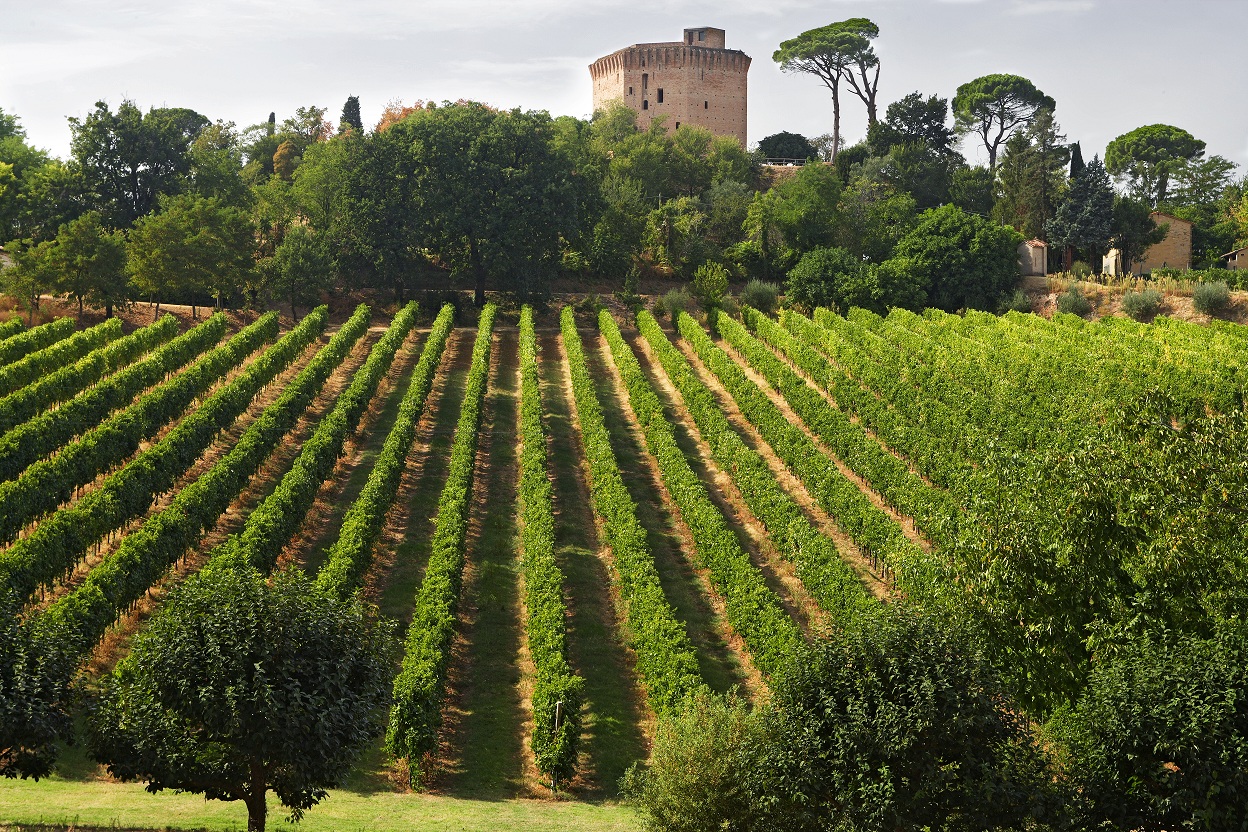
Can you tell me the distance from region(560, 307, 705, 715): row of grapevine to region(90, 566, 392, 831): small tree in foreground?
7.62 meters

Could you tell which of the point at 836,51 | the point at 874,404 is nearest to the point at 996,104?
the point at 836,51

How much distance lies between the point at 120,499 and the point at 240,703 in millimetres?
15935

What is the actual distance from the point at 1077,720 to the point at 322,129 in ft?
272

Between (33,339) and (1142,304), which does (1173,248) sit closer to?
(1142,304)

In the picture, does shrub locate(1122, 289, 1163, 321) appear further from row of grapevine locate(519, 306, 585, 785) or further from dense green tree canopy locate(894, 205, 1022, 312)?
row of grapevine locate(519, 306, 585, 785)

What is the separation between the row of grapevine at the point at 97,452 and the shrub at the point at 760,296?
96.1ft

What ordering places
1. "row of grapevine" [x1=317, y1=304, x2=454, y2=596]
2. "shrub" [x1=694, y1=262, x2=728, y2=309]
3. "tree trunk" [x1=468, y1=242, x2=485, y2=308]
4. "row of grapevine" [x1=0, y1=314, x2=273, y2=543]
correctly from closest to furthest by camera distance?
"row of grapevine" [x1=317, y1=304, x2=454, y2=596] → "row of grapevine" [x1=0, y1=314, x2=273, y2=543] → "tree trunk" [x1=468, y1=242, x2=485, y2=308] → "shrub" [x1=694, y1=262, x2=728, y2=309]

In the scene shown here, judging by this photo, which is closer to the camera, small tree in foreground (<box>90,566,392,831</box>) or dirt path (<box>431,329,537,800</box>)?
small tree in foreground (<box>90,566,392,831</box>)

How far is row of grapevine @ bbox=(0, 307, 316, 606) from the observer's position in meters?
25.3

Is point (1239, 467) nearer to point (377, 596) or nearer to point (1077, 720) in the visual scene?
point (1077, 720)

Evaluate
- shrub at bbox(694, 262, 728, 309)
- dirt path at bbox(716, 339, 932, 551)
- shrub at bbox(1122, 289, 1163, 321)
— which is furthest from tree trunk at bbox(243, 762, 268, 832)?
shrub at bbox(1122, 289, 1163, 321)

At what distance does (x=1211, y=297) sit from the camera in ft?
194

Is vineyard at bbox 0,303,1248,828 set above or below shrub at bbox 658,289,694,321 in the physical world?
below

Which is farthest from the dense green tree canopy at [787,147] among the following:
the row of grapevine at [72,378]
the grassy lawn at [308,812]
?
the grassy lawn at [308,812]
